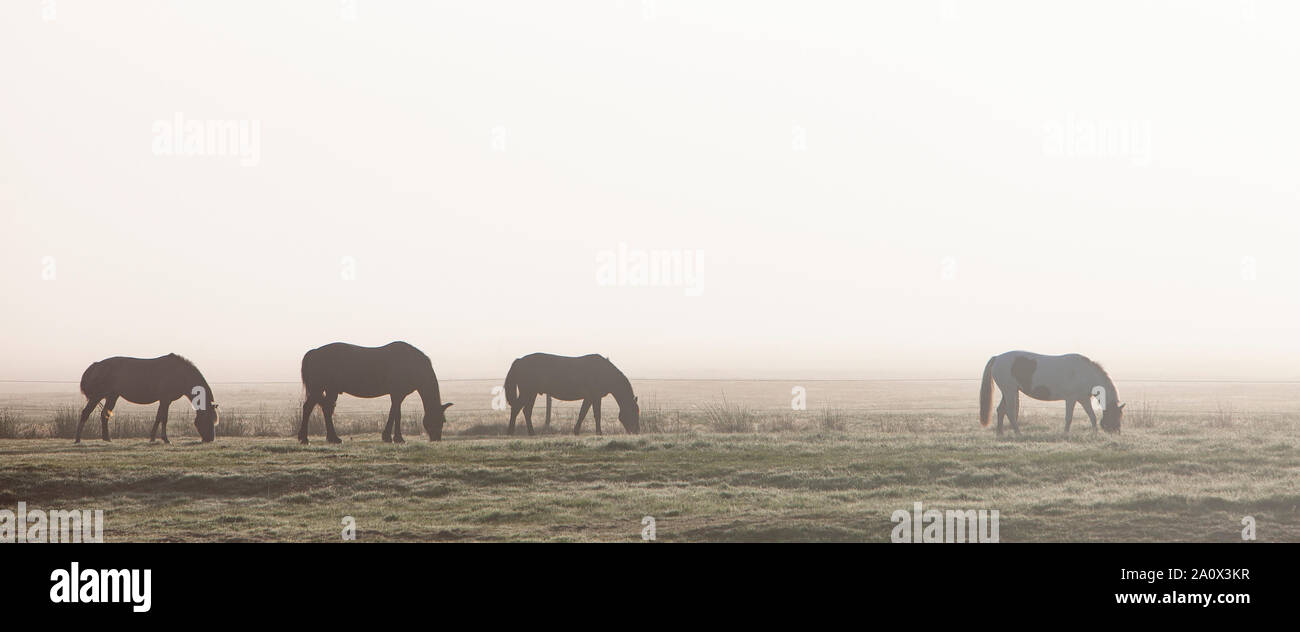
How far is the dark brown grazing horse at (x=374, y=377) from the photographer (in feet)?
84.4

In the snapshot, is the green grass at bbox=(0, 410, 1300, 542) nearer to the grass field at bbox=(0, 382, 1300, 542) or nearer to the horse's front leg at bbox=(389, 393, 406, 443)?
the grass field at bbox=(0, 382, 1300, 542)

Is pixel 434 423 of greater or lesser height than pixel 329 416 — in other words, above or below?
below

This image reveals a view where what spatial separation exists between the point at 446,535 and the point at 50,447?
14554 millimetres

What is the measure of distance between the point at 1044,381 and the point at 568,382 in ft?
42.3

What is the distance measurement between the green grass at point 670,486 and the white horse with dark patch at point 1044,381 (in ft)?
6.52

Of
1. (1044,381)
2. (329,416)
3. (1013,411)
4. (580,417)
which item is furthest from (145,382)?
(1044,381)

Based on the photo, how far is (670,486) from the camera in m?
18.4

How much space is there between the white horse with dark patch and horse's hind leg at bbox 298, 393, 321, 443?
16.8 metres

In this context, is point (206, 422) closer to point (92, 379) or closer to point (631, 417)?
point (92, 379)

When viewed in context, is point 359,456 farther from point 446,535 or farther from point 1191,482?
point 1191,482

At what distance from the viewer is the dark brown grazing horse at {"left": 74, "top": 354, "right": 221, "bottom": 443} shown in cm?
2695
